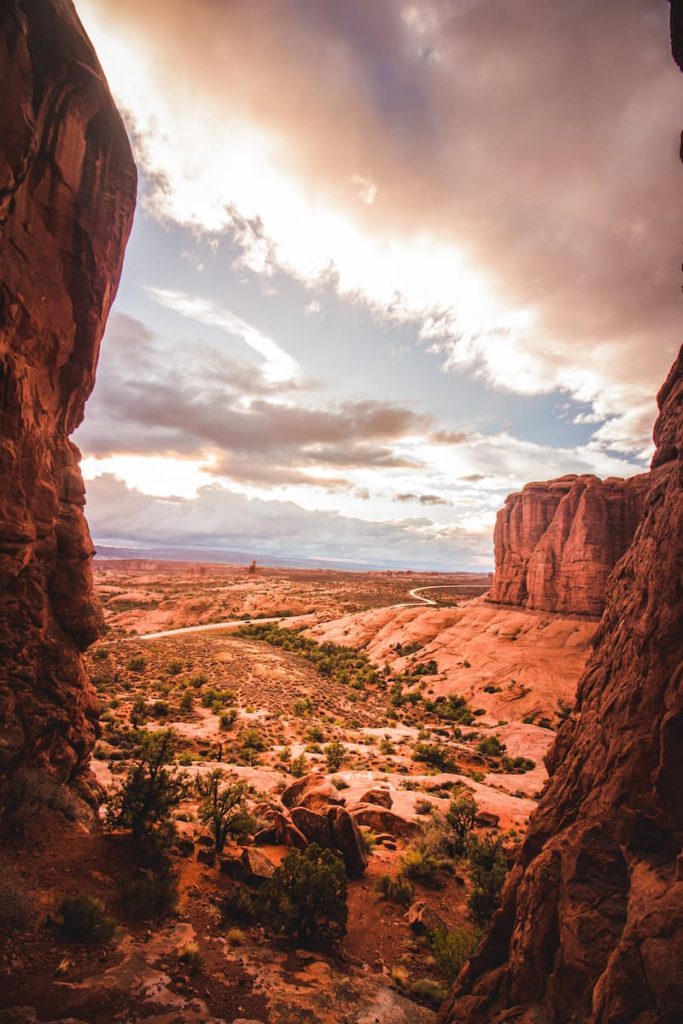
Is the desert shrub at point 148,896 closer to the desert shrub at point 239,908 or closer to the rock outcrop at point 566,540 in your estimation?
the desert shrub at point 239,908

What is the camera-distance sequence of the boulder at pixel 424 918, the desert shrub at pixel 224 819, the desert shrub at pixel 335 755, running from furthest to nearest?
the desert shrub at pixel 335 755
the desert shrub at pixel 224 819
the boulder at pixel 424 918

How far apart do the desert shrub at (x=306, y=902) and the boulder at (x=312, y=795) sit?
435cm

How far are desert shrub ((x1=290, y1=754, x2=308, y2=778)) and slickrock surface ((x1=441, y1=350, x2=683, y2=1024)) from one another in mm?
17378

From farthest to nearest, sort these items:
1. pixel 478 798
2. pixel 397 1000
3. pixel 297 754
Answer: pixel 297 754, pixel 478 798, pixel 397 1000

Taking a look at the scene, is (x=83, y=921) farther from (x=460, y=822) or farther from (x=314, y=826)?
(x=460, y=822)

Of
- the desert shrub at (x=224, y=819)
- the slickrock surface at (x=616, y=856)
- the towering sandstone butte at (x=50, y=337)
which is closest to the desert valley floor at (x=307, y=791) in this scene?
the desert shrub at (x=224, y=819)

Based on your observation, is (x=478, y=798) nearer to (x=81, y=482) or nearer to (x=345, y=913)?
(x=345, y=913)

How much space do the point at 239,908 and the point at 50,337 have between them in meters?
17.3

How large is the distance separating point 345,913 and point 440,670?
36.3 m

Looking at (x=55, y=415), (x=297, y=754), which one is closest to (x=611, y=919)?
(x=55, y=415)

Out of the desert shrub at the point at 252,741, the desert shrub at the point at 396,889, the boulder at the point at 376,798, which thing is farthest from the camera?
the desert shrub at the point at 252,741

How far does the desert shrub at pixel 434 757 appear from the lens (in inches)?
1079

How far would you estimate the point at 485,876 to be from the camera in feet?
46.5

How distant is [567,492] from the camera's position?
5353 cm
